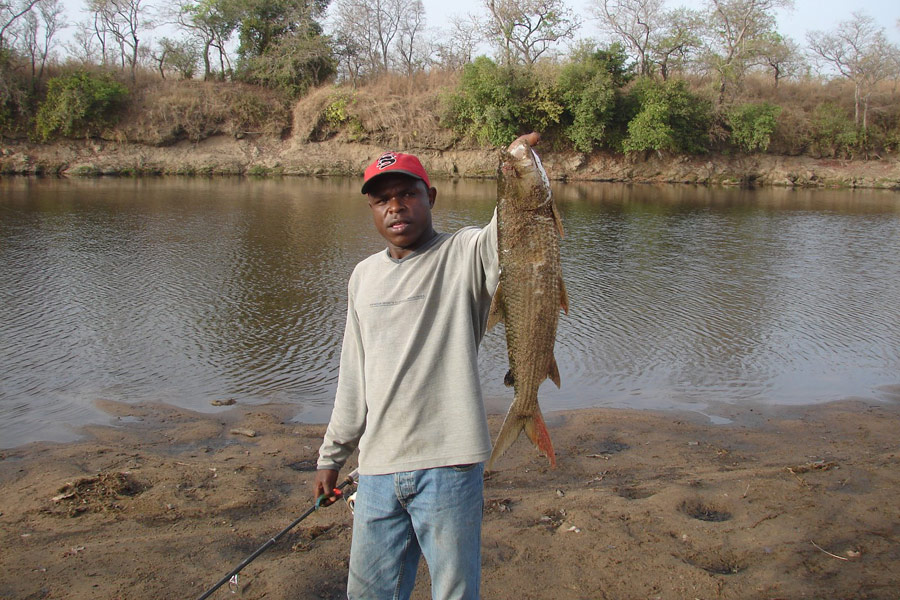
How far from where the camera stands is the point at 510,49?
3994 centimetres

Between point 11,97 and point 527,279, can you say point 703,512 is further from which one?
point 11,97

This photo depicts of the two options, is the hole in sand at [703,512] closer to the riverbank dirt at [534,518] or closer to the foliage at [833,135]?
the riverbank dirt at [534,518]

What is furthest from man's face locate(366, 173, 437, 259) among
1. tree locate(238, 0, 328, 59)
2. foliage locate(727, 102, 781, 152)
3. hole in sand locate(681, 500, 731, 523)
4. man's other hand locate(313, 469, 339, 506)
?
tree locate(238, 0, 328, 59)

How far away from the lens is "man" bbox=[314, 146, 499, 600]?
94.2 inches

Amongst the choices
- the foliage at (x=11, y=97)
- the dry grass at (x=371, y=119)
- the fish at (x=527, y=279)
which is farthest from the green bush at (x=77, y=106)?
the fish at (x=527, y=279)

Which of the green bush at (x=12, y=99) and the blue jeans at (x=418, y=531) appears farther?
the green bush at (x=12, y=99)

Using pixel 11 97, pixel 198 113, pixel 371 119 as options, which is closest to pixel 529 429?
pixel 371 119

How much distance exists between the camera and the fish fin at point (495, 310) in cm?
244

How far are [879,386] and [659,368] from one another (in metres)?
2.71

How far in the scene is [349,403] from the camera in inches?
111

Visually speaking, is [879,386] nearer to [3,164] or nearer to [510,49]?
[510,49]

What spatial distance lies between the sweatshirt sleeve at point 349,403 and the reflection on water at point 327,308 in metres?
4.63

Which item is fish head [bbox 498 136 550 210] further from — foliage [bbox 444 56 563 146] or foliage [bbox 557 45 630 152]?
foliage [bbox 557 45 630 152]

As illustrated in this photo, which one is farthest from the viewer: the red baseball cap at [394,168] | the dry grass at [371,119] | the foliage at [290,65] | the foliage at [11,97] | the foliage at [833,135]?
the foliage at [290,65]
